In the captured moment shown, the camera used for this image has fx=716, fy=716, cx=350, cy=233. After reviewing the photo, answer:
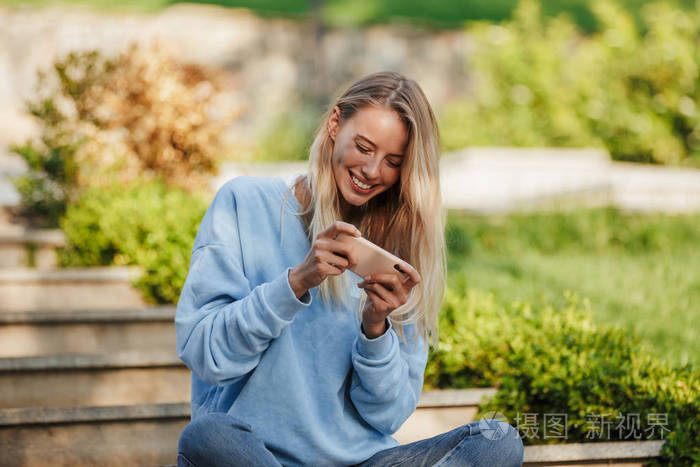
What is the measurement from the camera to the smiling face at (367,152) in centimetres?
217

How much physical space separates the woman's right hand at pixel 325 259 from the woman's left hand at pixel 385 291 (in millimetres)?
124

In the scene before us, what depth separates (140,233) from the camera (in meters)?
4.48

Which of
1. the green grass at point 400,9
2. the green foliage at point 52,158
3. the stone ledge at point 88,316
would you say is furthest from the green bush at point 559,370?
the green grass at point 400,9

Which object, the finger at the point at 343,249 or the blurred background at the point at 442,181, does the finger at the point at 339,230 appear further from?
the blurred background at the point at 442,181

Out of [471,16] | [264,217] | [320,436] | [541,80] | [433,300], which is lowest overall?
[320,436]

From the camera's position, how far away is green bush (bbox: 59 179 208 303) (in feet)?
13.4

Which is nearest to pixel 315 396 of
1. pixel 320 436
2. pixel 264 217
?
pixel 320 436

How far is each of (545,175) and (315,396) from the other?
6737mm

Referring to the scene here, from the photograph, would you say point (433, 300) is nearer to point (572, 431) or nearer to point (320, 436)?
point (320, 436)

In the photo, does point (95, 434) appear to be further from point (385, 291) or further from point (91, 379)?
point (385, 291)

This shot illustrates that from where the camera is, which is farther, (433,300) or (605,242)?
(605,242)

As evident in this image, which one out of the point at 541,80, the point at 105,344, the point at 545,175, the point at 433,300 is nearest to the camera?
the point at 433,300

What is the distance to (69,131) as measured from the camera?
17.7 ft


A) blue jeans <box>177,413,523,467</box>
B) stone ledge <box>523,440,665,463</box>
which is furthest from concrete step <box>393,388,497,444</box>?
blue jeans <box>177,413,523,467</box>
